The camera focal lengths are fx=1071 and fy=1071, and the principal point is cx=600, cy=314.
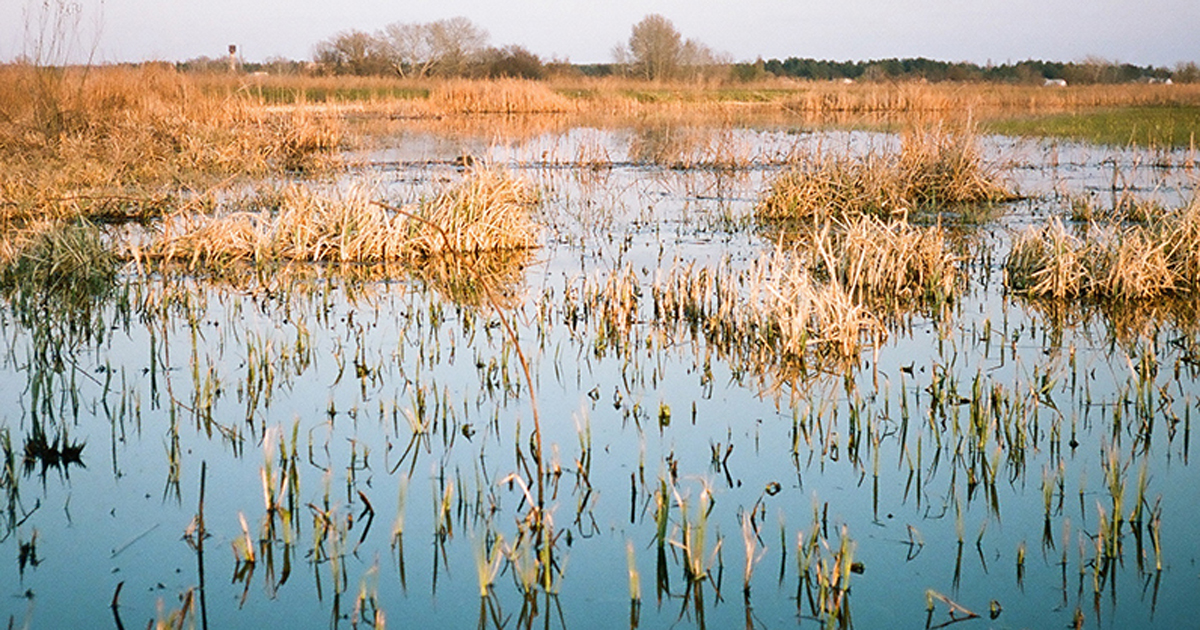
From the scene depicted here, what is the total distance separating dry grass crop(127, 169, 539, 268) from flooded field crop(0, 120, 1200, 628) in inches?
17.5

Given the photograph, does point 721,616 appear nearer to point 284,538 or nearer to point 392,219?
point 284,538

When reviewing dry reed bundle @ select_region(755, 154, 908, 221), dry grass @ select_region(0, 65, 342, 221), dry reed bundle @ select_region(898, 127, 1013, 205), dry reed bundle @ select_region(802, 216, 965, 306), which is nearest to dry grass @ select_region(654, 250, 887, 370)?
dry reed bundle @ select_region(802, 216, 965, 306)

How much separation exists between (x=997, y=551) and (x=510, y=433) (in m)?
2.07

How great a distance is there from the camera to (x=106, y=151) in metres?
14.4

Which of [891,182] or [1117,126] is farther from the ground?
[1117,126]

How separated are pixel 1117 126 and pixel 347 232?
20460mm

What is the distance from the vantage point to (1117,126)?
23906 mm

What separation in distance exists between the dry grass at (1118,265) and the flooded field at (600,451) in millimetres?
73

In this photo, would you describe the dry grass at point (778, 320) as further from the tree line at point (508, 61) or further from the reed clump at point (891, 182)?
the tree line at point (508, 61)

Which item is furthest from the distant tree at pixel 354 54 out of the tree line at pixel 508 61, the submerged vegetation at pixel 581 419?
the submerged vegetation at pixel 581 419

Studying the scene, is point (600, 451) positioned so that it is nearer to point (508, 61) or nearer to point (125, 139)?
point (125, 139)

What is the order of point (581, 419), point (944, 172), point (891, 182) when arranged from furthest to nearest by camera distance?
point (944, 172) → point (891, 182) → point (581, 419)

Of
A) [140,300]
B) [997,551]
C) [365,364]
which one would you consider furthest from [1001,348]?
[140,300]

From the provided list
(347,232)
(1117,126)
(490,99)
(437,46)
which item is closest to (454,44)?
(437,46)
